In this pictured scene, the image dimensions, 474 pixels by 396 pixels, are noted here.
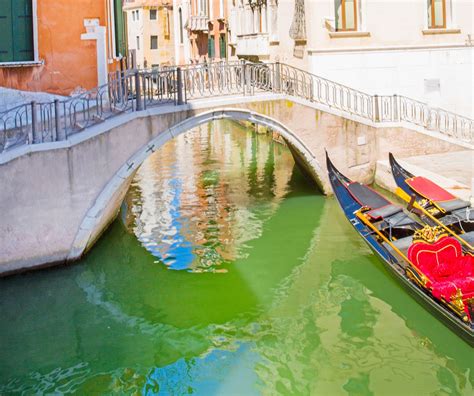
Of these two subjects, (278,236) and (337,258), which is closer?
(337,258)

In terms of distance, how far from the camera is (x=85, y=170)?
386 inches

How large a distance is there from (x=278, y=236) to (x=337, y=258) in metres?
1.39

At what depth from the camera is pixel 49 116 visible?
9.72 metres

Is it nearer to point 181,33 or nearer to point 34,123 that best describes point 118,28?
point 34,123

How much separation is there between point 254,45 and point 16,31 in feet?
31.7

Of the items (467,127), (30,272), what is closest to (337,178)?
(30,272)

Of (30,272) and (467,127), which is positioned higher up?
(467,127)

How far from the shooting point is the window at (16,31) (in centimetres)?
1038

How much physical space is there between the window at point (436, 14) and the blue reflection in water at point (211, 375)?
10.4 m

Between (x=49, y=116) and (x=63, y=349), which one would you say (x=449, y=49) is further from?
(x=63, y=349)

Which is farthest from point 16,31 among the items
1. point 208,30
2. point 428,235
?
point 208,30

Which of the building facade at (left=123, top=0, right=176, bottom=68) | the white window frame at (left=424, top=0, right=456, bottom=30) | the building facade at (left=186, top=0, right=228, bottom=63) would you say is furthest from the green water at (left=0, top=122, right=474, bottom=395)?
the building facade at (left=123, top=0, right=176, bottom=68)

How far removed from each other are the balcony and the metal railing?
14.5ft

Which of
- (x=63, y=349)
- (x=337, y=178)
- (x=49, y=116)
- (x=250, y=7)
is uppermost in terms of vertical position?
(x=250, y=7)
